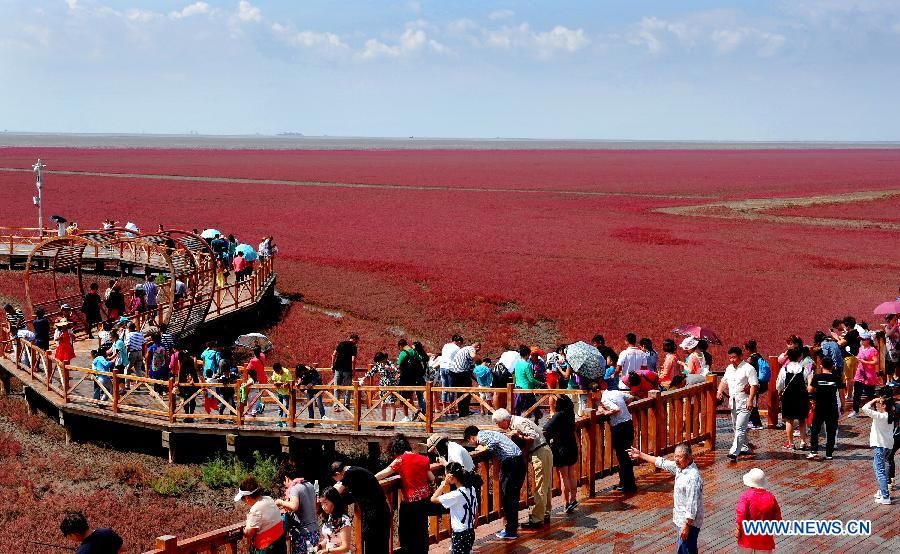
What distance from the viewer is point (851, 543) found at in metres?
10.1

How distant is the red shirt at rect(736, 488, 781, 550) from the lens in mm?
8406

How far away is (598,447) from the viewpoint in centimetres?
1154

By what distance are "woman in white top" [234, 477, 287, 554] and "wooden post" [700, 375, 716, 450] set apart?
682cm

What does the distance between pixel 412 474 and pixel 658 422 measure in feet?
15.4

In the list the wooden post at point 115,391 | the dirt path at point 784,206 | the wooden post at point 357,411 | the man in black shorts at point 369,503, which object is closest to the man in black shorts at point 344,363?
the wooden post at point 357,411

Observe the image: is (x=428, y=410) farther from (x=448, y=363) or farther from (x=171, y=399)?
(x=171, y=399)

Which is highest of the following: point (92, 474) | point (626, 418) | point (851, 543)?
point (626, 418)

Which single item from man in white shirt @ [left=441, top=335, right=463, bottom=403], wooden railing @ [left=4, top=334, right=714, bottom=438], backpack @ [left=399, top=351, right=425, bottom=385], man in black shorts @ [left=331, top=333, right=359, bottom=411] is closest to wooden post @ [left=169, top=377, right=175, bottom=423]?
wooden railing @ [left=4, top=334, right=714, bottom=438]

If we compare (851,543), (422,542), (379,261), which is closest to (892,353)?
(851,543)

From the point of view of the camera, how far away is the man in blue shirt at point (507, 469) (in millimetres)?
9789

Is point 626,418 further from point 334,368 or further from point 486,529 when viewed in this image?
point 334,368

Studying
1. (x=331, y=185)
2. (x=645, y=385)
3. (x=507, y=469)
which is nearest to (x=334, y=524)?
(x=507, y=469)

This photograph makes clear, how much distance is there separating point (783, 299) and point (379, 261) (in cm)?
1706

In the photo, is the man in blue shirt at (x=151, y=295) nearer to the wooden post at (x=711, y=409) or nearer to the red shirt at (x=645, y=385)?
the red shirt at (x=645, y=385)
